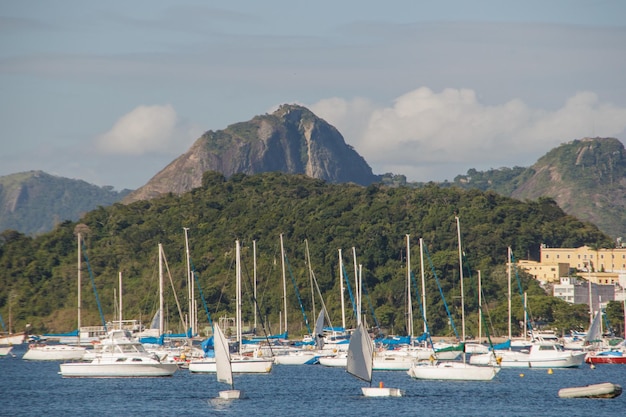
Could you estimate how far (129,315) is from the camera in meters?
151

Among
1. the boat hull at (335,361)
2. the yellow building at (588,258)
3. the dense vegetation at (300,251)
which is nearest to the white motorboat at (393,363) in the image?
the boat hull at (335,361)

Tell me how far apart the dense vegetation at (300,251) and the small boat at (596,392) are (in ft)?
204

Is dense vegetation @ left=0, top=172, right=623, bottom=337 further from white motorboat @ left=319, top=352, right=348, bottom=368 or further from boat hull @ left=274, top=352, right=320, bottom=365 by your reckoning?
white motorboat @ left=319, top=352, right=348, bottom=368

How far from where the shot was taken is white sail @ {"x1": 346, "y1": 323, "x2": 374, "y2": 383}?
61438 mm

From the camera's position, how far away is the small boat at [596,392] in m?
64.9

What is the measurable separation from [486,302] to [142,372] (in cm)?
7552

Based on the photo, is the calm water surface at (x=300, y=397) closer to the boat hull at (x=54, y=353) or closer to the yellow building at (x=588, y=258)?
the boat hull at (x=54, y=353)

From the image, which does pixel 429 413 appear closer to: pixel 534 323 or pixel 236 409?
pixel 236 409

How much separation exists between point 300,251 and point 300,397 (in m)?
93.3

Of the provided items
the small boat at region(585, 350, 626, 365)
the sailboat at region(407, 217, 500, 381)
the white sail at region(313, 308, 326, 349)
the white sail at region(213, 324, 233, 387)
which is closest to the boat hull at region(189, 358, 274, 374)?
the sailboat at region(407, 217, 500, 381)

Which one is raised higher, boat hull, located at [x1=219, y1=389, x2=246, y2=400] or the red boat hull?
boat hull, located at [x1=219, y1=389, x2=246, y2=400]

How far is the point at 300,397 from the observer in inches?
2662

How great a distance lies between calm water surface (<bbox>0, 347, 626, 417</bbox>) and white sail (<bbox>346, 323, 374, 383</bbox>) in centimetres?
182

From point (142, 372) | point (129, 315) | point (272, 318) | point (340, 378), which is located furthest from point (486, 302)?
point (142, 372)
